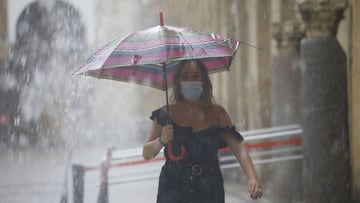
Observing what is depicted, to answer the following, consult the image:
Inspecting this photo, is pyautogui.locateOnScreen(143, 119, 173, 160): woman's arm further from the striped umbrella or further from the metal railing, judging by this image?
the metal railing

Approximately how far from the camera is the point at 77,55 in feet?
90.5

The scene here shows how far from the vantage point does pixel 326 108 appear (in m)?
Answer: 9.02

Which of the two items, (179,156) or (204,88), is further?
(204,88)

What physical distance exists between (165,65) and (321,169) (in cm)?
356

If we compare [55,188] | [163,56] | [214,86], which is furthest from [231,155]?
[214,86]

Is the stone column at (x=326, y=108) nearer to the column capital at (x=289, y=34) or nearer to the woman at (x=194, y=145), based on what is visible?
the column capital at (x=289, y=34)

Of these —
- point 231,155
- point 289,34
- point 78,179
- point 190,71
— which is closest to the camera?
point 190,71

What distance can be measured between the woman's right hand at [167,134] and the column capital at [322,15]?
4.12 m

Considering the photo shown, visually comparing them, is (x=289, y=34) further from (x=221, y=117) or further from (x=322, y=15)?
(x=221, y=117)

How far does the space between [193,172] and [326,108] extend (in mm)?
3995

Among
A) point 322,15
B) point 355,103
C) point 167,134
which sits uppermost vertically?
point 322,15

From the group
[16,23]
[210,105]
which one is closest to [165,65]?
[210,105]

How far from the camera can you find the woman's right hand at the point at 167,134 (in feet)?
17.2

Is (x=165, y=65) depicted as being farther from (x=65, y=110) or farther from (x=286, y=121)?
(x=65, y=110)
